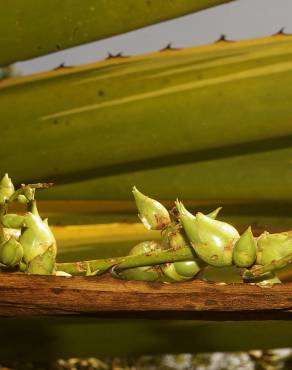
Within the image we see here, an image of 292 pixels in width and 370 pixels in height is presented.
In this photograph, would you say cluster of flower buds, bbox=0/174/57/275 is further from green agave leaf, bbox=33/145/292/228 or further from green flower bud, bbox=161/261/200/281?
green agave leaf, bbox=33/145/292/228

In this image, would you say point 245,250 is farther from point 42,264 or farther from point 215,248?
point 42,264

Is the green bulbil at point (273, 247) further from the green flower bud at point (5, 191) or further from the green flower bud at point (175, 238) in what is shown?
the green flower bud at point (5, 191)

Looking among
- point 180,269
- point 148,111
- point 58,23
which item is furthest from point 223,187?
point 180,269

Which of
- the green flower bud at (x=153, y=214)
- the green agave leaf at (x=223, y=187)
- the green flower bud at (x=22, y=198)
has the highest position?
the green agave leaf at (x=223, y=187)

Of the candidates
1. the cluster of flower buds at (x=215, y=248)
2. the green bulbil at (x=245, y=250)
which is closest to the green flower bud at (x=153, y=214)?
the cluster of flower buds at (x=215, y=248)

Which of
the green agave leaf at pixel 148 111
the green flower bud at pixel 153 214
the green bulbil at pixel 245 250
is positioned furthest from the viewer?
the green agave leaf at pixel 148 111

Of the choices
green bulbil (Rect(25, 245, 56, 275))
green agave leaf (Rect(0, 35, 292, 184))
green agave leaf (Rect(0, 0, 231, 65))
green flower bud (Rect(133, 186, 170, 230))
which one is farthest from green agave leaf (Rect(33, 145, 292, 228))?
green bulbil (Rect(25, 245, 56, 275))
